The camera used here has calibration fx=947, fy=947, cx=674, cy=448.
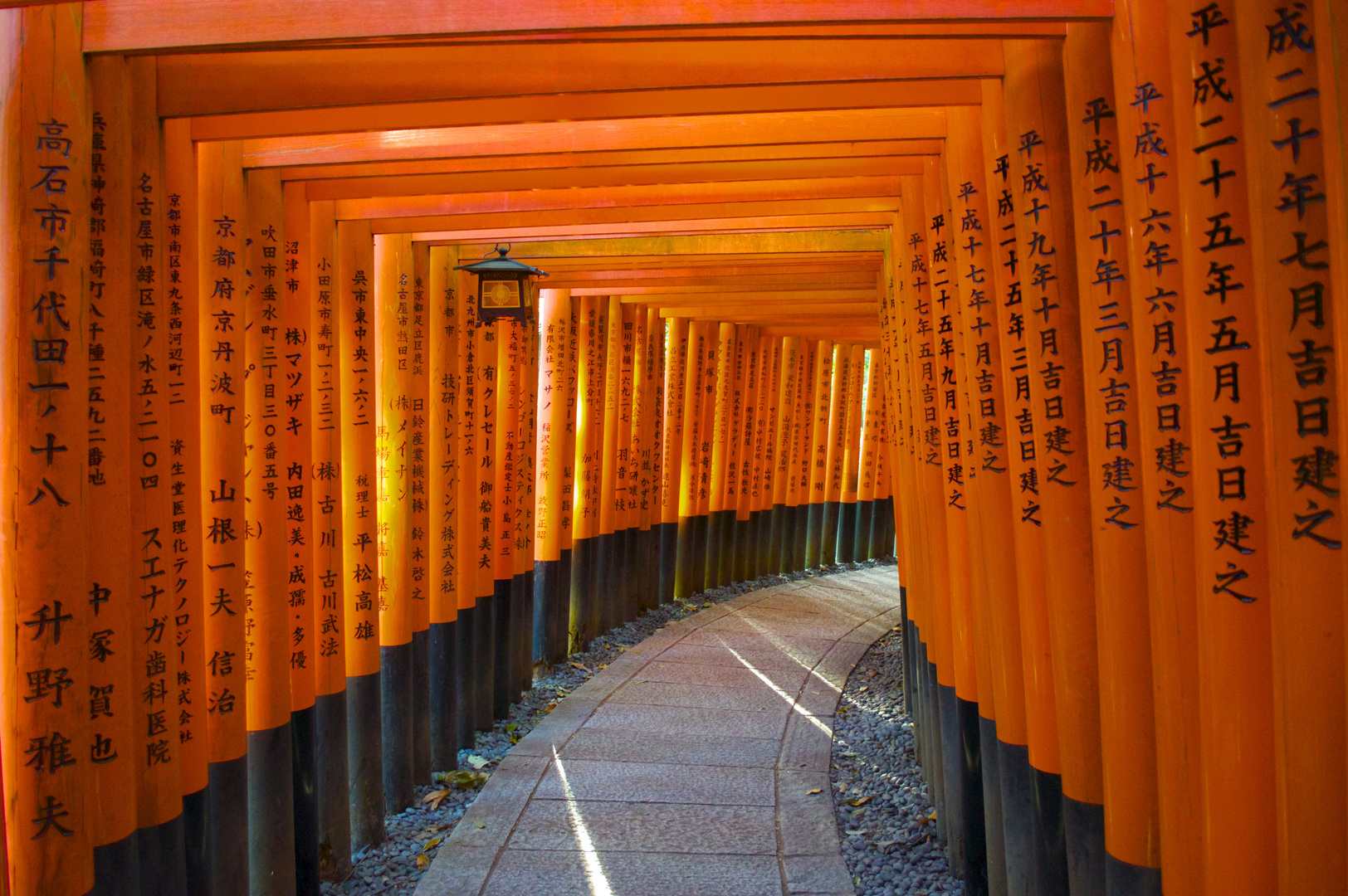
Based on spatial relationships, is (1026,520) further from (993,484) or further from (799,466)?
(799,466)

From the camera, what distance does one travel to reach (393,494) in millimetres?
5602

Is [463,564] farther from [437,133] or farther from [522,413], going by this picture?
[437,133]

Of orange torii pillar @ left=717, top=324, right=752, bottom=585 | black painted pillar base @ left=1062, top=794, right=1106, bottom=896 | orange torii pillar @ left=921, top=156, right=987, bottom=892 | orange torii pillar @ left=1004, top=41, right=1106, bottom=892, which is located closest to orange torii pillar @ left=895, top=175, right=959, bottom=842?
orange torii pillar @ left=921, top=156, right=987, bottom=892

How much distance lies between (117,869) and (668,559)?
8675 millimetres

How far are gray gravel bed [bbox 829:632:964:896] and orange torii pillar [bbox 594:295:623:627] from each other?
269 cm

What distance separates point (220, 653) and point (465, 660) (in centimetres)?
310

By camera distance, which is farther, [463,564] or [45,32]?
[463,564]

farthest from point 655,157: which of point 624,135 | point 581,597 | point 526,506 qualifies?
point 581,597

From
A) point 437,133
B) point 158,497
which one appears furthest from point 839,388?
point 158,497

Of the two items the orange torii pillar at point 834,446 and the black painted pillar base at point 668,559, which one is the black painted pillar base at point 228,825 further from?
the orange torii pillar at point 834,446

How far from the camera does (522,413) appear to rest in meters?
7.79

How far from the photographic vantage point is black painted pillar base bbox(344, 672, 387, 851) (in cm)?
523

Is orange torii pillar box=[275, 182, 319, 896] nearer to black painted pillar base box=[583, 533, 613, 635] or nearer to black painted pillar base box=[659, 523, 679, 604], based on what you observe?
black painted pillar base box=[583, 533, 613, 635]

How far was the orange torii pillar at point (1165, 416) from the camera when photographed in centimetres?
220
